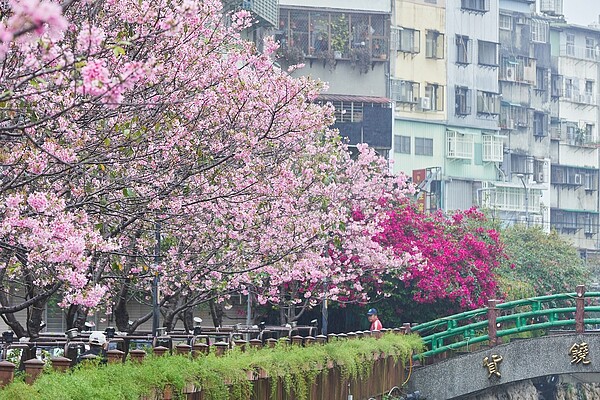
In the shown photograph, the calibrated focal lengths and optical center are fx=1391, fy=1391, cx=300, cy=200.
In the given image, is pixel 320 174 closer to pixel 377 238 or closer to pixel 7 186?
pixel 377 238

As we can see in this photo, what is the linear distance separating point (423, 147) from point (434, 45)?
5.47 meters

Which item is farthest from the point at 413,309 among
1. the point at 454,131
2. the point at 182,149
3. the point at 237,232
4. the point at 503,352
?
the point at 454,131

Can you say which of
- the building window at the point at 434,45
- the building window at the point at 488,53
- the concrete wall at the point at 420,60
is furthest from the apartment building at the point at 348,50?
the building window at the point at 488,53

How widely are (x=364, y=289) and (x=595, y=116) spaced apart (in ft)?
222

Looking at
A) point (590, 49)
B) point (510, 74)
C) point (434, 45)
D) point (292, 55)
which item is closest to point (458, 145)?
point (434, 45)

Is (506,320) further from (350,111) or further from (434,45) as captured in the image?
(434,45)

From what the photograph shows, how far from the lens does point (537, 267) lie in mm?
47812

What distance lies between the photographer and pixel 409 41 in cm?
7144

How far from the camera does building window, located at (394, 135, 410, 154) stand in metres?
71.1

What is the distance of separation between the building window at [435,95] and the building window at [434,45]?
158 cm

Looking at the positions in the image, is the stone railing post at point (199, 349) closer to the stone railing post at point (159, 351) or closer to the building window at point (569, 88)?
the stone railing post at point (159, 351)

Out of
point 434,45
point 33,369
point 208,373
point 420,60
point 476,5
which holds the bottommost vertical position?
point 208,373

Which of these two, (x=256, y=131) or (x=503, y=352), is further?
(x=503, y=352)

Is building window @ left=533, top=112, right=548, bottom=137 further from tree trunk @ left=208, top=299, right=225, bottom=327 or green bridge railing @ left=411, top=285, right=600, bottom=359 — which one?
green bridge railing @ left=411, top=285, right=600, bottom=359
